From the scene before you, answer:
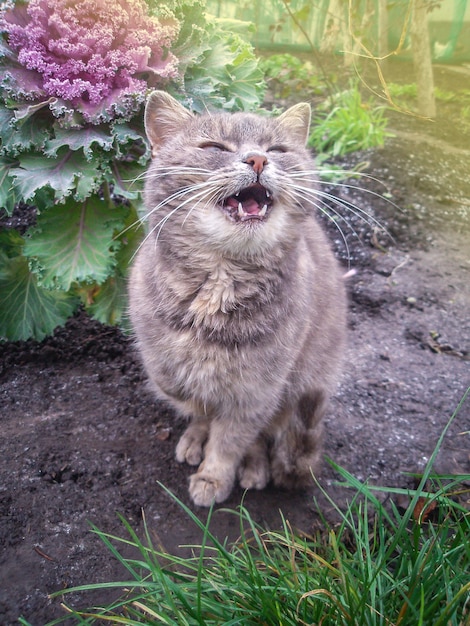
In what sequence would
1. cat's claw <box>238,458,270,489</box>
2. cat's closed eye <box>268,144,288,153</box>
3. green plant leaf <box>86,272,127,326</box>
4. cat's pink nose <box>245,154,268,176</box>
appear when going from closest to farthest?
cat's pink nose <box>245,154,268,176</box> < cat's closed eye <box>268,144,288,153</box> < cat's claw <box>238,458,270,489</box> < green plant leaf <box>86,272,127,326</box>

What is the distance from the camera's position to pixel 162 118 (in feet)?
6.37

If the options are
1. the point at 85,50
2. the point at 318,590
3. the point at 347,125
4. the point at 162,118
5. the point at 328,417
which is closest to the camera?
the point at 318,590

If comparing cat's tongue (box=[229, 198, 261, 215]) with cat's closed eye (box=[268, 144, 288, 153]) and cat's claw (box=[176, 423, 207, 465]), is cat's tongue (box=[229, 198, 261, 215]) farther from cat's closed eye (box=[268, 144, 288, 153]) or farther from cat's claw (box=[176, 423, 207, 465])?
cat's claw (box=[176, 423, 207, 465])

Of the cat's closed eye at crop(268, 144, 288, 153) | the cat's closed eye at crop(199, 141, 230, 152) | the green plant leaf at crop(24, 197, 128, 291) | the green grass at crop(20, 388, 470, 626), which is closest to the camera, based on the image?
the green grass at crop(20, 388, 470, 626)

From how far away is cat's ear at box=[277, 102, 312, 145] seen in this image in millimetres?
2092

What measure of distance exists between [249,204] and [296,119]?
528mm

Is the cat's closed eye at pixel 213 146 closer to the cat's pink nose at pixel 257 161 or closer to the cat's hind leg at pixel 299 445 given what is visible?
the cat's pink nose at pixel 257 161

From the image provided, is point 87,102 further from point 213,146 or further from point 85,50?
point 213,146

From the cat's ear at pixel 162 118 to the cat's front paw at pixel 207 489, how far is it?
119 centimetres

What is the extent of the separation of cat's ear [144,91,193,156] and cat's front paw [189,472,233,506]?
1195 mm

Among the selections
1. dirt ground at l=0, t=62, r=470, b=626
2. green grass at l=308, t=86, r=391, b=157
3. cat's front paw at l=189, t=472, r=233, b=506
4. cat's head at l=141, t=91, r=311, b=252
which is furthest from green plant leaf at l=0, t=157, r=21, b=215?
green grass at l=308, t=86, r=391, b=157

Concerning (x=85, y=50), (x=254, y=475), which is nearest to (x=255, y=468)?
(x=254, y=475)

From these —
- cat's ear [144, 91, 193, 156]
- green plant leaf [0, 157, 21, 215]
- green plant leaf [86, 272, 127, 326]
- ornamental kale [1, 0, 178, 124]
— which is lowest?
green plant leaf [86, 272, 127, 326]

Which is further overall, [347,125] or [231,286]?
[347,125]
